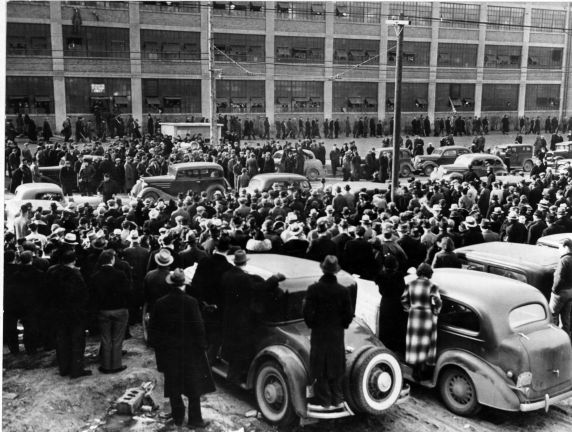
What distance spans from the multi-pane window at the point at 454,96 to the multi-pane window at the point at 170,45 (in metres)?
17.7

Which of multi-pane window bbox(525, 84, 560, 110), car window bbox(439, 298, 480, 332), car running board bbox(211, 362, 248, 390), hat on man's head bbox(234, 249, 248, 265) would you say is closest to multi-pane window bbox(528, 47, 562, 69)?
multi-pane window bbox(525, 84, 560, 110)

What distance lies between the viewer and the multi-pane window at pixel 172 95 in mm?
35094

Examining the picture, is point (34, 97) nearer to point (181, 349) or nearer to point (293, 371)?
point (181, 349)

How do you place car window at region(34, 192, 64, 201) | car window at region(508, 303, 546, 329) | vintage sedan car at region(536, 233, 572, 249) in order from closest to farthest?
car window at region(508, 303, 546, 329)
vintage sedan car at region(536, 233, 572, 249)
car window at region(34, 192, 64, 201)

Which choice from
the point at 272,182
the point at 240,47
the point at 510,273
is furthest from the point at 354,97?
the point at 510,273

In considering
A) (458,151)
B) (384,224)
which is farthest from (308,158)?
(384,224)

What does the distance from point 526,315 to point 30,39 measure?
29.0m

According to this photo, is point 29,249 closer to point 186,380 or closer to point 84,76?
point 186,380

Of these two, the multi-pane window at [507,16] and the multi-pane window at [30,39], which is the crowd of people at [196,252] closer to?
the multi-pane window at [30,39]

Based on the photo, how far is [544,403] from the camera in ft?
19.8

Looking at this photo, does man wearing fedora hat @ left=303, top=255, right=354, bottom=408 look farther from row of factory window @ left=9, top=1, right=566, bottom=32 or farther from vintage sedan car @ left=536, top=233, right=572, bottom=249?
row of factory window @ left=9, top=1, right=566, bottom=32

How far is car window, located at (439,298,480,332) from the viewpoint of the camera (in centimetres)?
632

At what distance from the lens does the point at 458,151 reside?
26.5m

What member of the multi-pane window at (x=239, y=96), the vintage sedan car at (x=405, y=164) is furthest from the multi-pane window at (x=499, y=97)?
the vintage sedan car at (x=405, y=164)
